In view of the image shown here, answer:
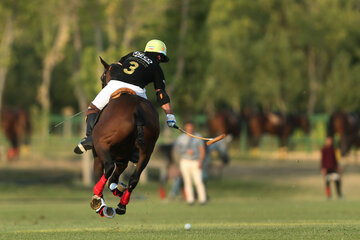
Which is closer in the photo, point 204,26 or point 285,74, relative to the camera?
point 204,26

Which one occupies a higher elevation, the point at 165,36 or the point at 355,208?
the point at 165,36

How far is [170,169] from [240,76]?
1185 inches

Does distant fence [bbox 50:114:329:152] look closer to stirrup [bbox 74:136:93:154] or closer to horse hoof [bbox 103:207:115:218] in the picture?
stirrup [bbox 74:136:93:154]

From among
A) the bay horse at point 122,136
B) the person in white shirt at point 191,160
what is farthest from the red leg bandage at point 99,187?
the person in white shirt at point 191,160

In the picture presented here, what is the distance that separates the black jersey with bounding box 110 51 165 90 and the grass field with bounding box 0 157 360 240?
2391 mm

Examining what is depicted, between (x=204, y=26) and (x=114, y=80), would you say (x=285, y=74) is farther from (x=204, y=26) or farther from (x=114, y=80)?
(x=114, y=80)

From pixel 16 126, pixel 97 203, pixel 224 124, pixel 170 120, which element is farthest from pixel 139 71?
pixel 224 124

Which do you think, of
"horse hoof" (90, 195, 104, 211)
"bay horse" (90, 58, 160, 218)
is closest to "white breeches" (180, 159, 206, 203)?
"bay horse" (90, 58, 160, 218)

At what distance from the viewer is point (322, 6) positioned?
179ft

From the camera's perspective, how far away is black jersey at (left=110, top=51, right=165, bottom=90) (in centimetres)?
1372

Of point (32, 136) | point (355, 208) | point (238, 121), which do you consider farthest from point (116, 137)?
point (238, 121)

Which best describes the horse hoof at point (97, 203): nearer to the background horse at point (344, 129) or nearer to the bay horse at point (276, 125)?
the background horse at point (344, 129)

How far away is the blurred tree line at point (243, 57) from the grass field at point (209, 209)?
19.0 feet

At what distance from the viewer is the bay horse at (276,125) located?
4966cm
